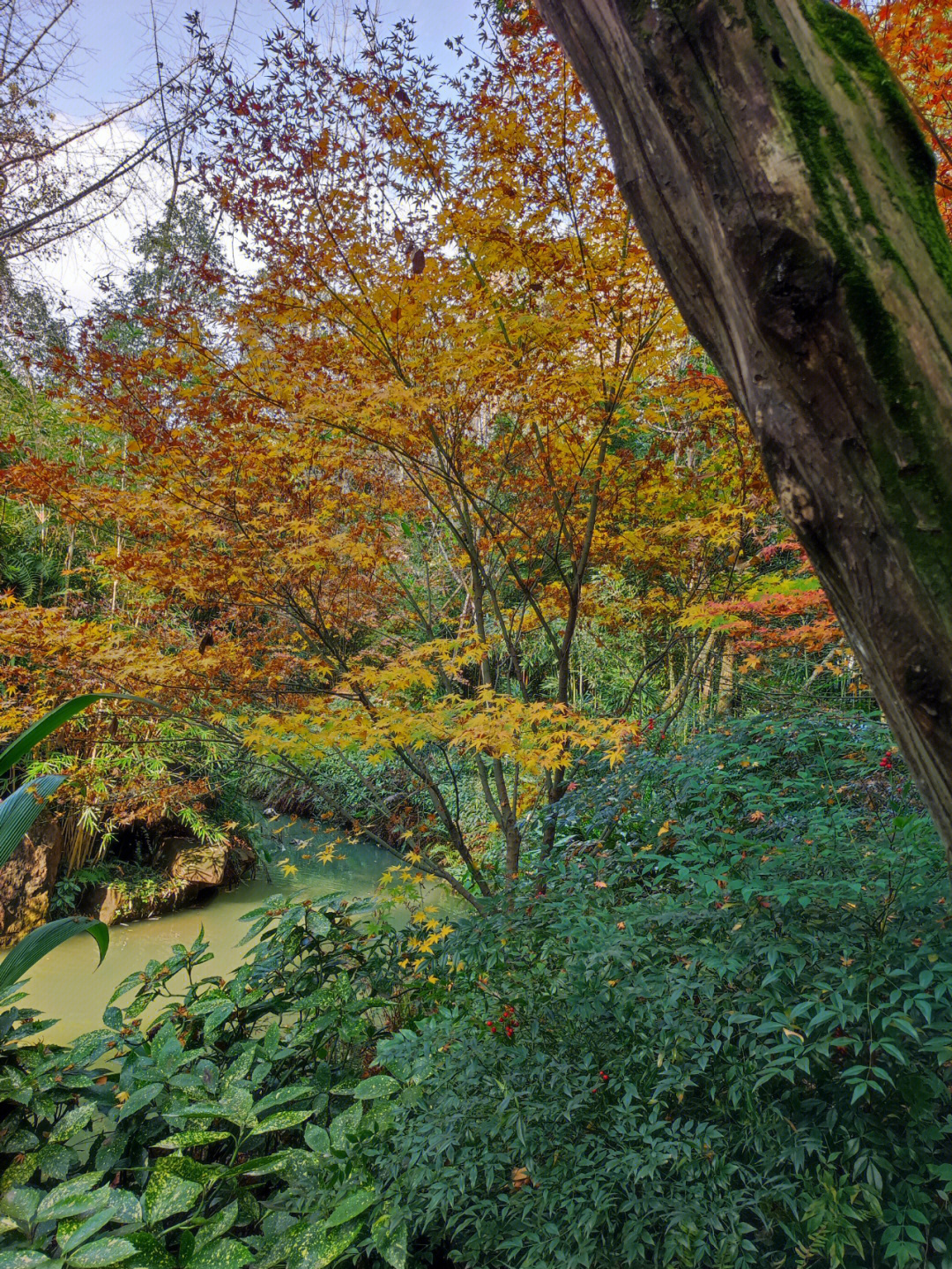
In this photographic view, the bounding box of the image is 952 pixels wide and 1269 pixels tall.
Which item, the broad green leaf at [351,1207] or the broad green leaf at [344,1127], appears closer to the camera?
the broad green leaf at [351,1207]

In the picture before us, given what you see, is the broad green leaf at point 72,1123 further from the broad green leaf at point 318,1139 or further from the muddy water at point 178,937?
the muddy water at point 178,937

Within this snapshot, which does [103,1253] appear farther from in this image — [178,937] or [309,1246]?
[178,937]

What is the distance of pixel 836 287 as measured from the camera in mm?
694

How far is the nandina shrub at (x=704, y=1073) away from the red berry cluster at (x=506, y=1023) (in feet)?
0.04

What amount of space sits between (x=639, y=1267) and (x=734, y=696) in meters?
4.00

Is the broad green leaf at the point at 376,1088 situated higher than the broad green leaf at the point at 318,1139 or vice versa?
the broad green leaf at the point at 376,1088

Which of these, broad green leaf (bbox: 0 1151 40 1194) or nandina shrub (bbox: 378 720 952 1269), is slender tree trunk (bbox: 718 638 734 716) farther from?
broad green leaf (bbox: 0 1151 40 1194)

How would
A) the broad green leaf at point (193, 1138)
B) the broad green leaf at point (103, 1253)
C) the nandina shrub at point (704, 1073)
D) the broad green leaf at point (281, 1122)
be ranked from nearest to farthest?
the nandina shrub at point (704, 1073), the broad green leaf at point (103, 1253), the broad green leaf at point (193, 1138), the broad green leaf at point (281, 1122)

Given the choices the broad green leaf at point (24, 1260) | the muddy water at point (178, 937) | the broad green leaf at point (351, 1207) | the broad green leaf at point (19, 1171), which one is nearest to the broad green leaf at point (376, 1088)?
the broad green leaf at point (351, 1207)

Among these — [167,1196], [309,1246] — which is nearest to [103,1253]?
[167,1196]

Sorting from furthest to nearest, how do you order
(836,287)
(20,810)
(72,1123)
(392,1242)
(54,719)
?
(72,1123) < (392,1242) < (20,810) < (54,719) < (836,287)

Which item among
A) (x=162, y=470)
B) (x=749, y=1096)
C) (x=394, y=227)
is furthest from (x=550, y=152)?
(x=749, y=1096)

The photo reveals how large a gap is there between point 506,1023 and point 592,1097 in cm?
30

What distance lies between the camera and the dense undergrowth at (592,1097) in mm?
1340
